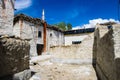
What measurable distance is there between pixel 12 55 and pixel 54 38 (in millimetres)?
17342

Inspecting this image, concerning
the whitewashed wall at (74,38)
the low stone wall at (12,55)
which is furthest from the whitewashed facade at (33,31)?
the low stone wall at (12,55)

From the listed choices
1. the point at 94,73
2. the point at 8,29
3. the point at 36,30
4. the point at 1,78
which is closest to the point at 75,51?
the point at 94,73

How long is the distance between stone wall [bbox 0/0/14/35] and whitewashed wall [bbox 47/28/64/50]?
30.5 ft

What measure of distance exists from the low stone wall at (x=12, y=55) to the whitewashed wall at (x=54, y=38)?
1442 centimetres

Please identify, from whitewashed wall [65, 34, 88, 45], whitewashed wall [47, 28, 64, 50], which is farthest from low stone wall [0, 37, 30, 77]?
whitewashed wall [65, 34, 88, 45]

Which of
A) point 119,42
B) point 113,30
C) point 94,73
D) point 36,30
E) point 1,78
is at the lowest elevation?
point 94,73

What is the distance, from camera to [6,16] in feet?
44.7

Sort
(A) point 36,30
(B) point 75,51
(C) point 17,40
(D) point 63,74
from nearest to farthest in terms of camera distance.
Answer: (C) point 17,40, (D) point 63,74, (B) point 75,51, (A) point 36,30

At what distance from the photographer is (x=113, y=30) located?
6090mm

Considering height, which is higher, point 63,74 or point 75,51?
point 75,51

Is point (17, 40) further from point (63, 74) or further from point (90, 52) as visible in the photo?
point (90, 52)

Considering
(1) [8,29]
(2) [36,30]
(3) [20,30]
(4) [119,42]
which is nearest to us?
(4) [119,42]

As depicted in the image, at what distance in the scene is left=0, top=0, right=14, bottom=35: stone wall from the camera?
1321 centimetres

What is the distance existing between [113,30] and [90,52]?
316 inches
